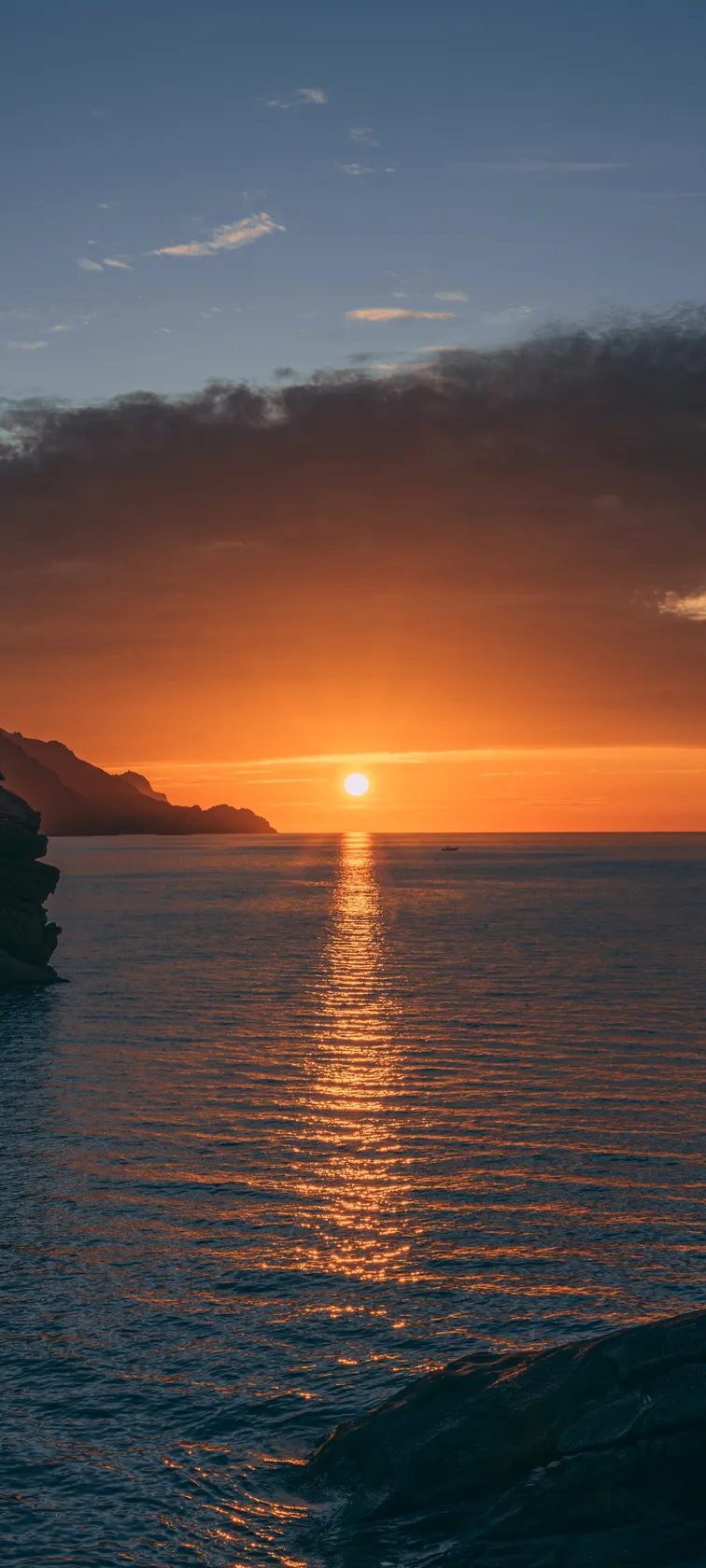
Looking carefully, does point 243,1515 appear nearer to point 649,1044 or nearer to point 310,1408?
point 310,1408

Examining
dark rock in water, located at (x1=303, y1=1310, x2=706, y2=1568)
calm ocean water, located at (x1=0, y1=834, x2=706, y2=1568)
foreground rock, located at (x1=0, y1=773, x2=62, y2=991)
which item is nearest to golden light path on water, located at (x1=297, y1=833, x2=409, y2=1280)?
calm ocean water, located at (x1=0, y1=834, x2=706, y2=1568)

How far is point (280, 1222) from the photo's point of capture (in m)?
26.7

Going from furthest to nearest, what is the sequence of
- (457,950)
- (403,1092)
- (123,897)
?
1. (123,897)
2. (457,950)
3. (403,1092)

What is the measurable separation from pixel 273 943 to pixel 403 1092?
198ft

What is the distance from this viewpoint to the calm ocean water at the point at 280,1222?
16281 millimetres

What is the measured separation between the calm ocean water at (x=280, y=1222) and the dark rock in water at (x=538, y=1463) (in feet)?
3.41

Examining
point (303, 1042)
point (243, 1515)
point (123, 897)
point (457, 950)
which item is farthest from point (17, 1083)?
point (123, 897)

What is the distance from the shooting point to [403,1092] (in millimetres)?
40719

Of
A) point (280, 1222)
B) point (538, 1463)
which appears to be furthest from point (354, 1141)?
point (538, 1463)

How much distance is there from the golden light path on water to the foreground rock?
19.4 metres

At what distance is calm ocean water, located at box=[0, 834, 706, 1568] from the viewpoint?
16281 millimetres

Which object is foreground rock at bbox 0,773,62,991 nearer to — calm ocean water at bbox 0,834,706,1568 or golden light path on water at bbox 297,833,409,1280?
calm ocean water at bbox 0,834,706,1568

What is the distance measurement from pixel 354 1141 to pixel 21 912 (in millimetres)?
45041

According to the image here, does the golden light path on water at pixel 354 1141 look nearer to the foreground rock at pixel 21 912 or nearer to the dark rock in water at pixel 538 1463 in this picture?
the dark rock in water at pixel 538 1463
